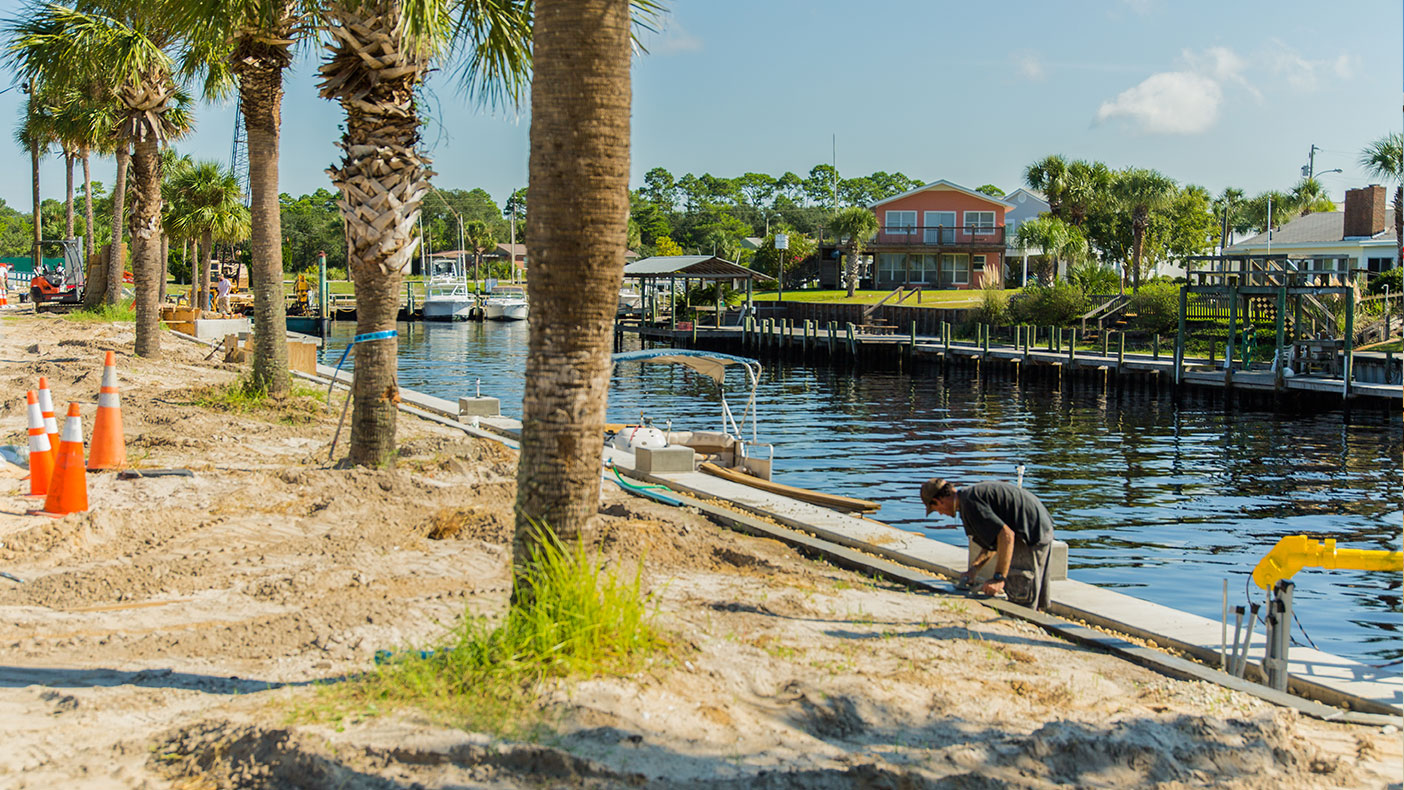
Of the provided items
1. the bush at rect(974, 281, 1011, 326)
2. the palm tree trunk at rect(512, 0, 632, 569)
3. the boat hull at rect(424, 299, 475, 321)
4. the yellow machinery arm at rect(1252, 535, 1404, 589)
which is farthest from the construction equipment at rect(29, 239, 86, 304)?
the yellow machinery arm at rect(1252, 535, 1404, 589)

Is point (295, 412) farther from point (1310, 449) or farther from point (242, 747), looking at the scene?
point (1310, 449)

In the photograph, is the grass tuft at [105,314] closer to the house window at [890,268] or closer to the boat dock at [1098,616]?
the boat dock at [1098,616]

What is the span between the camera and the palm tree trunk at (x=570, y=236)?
219 inches

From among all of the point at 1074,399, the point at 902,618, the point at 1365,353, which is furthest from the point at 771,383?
the point at 902,618

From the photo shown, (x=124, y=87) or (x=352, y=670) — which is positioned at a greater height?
(x=124, y=87)

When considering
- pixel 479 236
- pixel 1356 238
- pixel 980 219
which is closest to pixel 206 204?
pixel 980 219

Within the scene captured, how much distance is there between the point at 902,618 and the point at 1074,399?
29.2 m

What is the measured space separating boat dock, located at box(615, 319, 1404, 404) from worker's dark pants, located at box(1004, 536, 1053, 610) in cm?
2256

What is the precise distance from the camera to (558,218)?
218 inches

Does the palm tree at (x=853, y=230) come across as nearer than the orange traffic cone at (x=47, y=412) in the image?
No

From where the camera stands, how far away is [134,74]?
19.7 m

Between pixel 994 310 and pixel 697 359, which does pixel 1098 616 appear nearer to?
pixel 697 359

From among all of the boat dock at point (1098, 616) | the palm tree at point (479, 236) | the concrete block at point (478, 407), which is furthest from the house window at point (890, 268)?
the boat dock at point (1098, 616)

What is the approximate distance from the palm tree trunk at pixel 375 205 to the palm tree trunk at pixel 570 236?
6.13m
